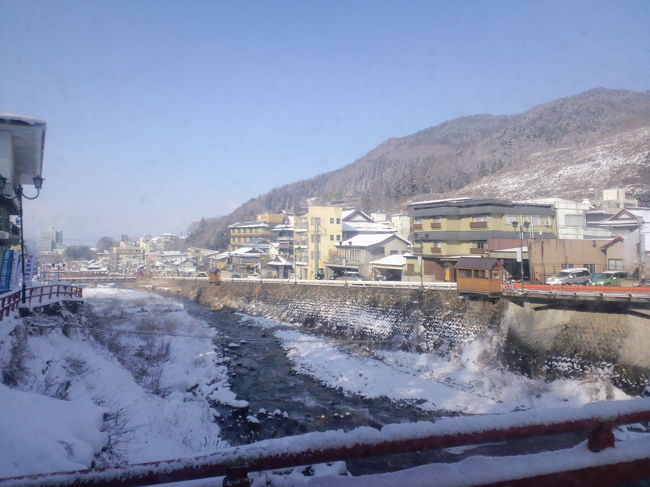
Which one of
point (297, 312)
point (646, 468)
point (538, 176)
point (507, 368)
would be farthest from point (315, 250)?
point (538, 176)

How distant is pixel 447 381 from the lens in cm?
1220

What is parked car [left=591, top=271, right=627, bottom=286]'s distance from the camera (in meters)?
15.3

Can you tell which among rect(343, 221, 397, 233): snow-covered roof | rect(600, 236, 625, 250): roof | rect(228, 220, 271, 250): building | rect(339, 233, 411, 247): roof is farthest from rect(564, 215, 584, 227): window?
rect(228, 220, 271, 250): building

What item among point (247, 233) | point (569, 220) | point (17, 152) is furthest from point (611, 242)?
point (247, 233)

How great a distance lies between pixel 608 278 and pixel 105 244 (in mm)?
75895

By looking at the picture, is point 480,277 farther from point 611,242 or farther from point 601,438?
point 601,438

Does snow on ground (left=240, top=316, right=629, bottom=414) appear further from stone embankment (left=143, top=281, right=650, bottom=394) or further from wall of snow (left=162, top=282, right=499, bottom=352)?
wall of snow (left=162, top=282, right=499, bottom=352)

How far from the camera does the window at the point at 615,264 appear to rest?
1820 centimetres

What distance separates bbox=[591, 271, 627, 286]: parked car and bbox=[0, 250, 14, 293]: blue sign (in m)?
20.7

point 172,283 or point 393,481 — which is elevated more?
point 393,481

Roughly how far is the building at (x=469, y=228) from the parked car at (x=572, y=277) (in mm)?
3396

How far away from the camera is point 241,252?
41.8m

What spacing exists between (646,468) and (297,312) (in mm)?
22521

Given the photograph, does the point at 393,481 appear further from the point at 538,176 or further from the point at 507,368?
the point at 538,176
